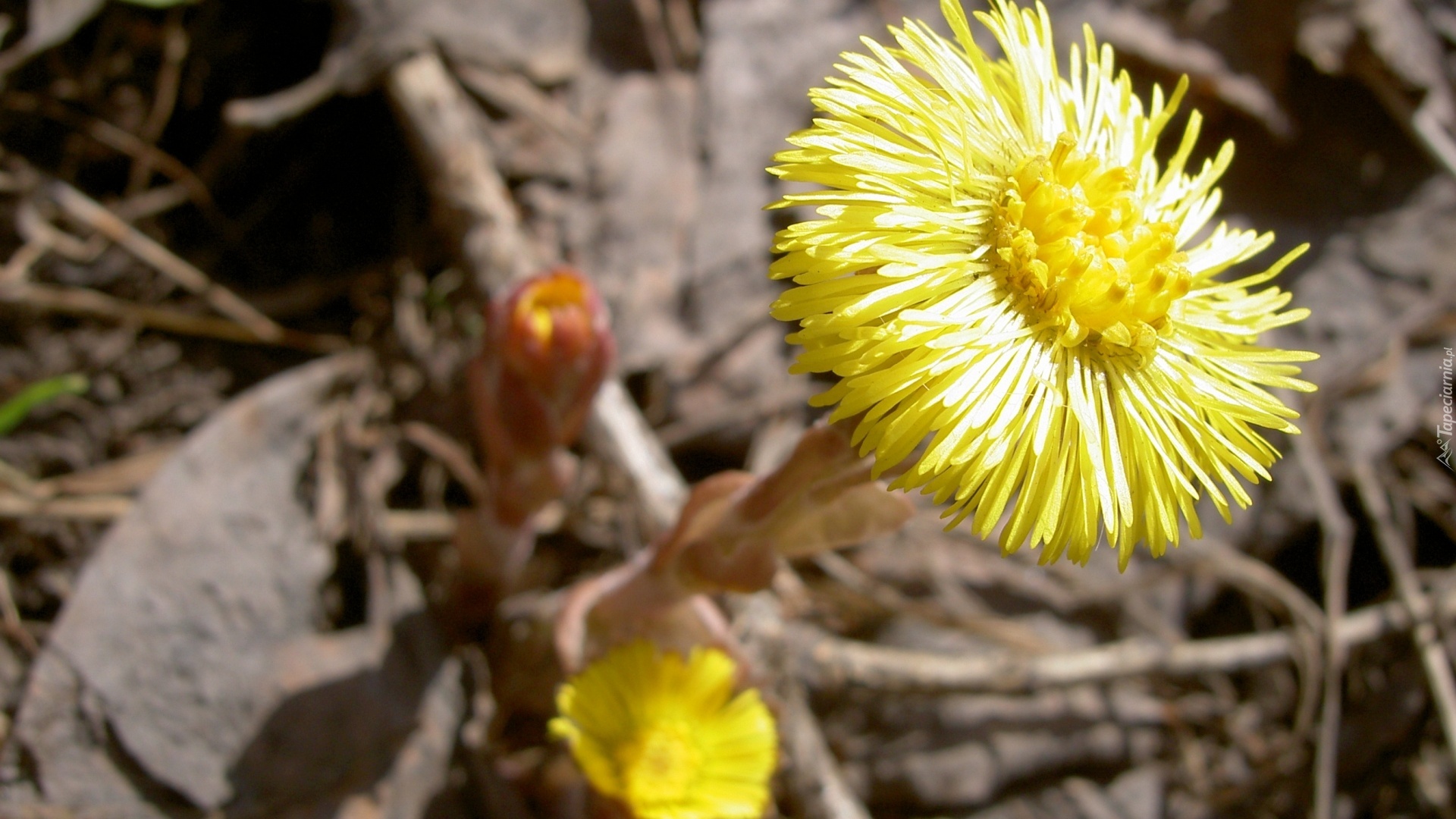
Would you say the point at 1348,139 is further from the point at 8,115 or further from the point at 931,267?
the point at 8,115

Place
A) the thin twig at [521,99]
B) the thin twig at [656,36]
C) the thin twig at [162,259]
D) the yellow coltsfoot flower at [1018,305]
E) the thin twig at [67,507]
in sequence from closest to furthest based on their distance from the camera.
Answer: the yellow coltsfoot flower at [1018,305], the thin twig at [67,507], the thin twig at [162,259], the thin twig at [521,99], the thin twig at [656,36]

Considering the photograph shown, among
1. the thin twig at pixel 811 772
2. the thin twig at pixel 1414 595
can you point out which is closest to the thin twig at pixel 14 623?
the thin twig at pixel 811 772

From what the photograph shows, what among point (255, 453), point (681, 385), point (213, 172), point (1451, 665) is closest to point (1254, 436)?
point (681, 385)

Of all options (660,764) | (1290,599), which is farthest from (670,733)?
(1290,599)

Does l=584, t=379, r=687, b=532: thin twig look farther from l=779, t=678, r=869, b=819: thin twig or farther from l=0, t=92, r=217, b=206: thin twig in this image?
l=0, t=92, r=217, b=206: thin twig

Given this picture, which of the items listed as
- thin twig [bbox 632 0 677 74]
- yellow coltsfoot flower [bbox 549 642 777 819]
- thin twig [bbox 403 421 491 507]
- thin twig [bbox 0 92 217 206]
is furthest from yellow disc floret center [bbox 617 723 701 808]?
thin twig [bbox 632 0 677 74]

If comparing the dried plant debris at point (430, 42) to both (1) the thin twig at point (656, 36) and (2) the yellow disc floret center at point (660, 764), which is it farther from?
(2) the yellow disc floret center at point (660, 764)
